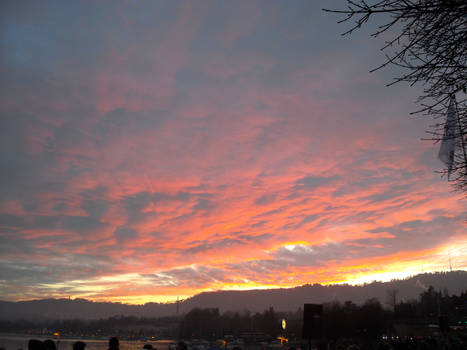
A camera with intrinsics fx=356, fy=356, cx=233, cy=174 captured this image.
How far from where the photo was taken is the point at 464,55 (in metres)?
4.75

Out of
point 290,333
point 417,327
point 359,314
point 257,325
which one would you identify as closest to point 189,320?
point 257,325

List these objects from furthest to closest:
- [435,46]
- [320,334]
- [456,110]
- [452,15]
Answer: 1. [320,334]
2. [456,110]
3. [435,46]
4. [452,15]

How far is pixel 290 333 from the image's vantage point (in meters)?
127

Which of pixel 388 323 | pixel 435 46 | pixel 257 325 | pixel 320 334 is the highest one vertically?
pixel 435 46

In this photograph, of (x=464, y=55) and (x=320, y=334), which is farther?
(x=320, y=334)

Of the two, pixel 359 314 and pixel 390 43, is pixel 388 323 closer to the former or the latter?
pixel 359 314

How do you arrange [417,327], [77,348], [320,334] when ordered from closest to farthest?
[77,348] < [320,334] < [417,327]

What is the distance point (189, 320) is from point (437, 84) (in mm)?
167604

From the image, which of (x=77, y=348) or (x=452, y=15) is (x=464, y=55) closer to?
(x=452, y=15)

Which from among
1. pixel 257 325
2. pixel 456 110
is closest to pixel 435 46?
pixel 456 110

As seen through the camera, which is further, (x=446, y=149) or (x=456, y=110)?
(x=446, y=149)

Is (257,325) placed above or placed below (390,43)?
below

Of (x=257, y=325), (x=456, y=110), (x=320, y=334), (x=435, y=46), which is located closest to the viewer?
(x=435, y=46)

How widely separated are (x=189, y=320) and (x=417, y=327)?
356 feet
